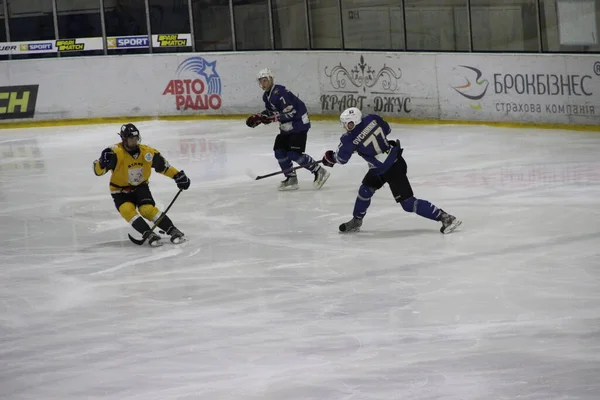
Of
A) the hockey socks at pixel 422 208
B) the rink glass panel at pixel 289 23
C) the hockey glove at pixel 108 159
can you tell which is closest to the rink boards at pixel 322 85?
the rink glass panel at pixel 289 23

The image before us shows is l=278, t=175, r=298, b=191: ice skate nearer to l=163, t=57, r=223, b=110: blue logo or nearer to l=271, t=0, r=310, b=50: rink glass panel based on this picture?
l=163, t=57, r=223, b=110: blue logo

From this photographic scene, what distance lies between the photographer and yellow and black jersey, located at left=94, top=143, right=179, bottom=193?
357 inches

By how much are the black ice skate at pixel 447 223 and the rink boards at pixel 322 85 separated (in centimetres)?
527

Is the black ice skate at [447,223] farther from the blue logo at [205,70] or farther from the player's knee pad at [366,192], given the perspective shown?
the blue logo at [205,70]

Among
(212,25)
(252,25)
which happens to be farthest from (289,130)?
(212,25)

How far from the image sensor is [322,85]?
16.9m

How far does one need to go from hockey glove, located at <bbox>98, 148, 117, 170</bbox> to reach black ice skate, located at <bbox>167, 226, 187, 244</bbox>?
718 mm

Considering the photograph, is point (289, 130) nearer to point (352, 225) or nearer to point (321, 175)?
point (321, 175)

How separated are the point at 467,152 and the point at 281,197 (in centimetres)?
285

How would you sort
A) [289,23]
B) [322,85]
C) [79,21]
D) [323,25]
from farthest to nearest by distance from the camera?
[79,21] → [289,23] → [323,25] → [322,85]

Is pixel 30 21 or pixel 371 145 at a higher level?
pixel 30 21

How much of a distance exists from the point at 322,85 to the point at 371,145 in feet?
26.4

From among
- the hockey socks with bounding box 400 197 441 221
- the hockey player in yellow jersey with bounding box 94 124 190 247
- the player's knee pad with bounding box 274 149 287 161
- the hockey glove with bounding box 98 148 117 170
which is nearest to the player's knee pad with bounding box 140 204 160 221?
the hockey player in yellow jersey with bounding box 94 124 190 247

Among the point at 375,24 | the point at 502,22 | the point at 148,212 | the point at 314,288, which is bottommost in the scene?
the point at 314,288
